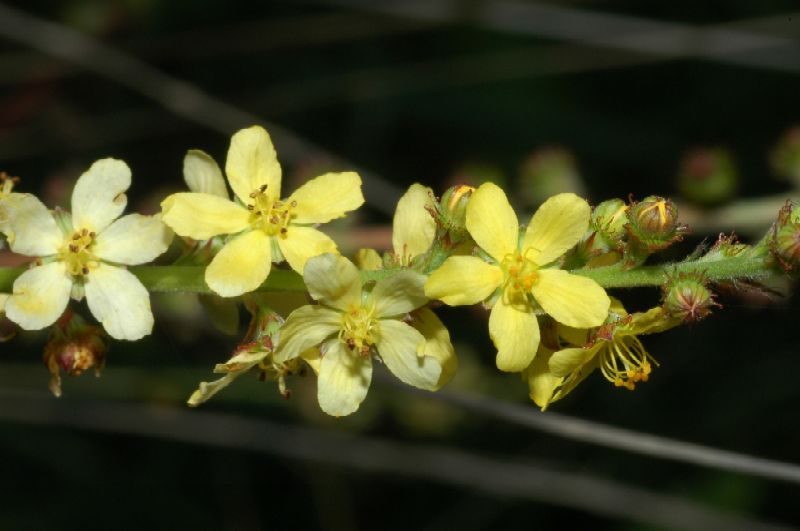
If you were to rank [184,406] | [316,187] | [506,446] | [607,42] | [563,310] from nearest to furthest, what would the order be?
1. [563,310]
2. [316,187]
3. [184,406]
4. [607,42]
5. [506,446]

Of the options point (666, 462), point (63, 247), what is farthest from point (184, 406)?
point (666, 462)

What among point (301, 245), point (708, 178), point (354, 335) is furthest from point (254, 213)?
point (708, 178)

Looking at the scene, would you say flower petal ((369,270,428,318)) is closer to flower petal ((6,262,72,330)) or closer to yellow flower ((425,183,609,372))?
yellow flower ((425,183,609,372))

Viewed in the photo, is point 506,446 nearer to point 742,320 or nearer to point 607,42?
point 742,320

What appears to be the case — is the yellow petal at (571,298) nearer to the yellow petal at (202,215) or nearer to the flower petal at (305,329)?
the flower petal at (305,329)

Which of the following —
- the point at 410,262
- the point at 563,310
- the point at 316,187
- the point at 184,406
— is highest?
the point at 316,187

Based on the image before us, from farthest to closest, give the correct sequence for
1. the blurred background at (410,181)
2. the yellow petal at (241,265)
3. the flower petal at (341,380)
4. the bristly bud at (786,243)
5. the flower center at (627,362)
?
the blurred background at (410,181), the flower center at (627,362), the flower petal at (341,380), the yellow petal at (241,265), the bristly bud at (786,243)

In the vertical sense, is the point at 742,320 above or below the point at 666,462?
above

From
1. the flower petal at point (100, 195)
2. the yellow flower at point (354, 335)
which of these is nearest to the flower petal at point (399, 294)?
the yellow flower at point (354, 335)
